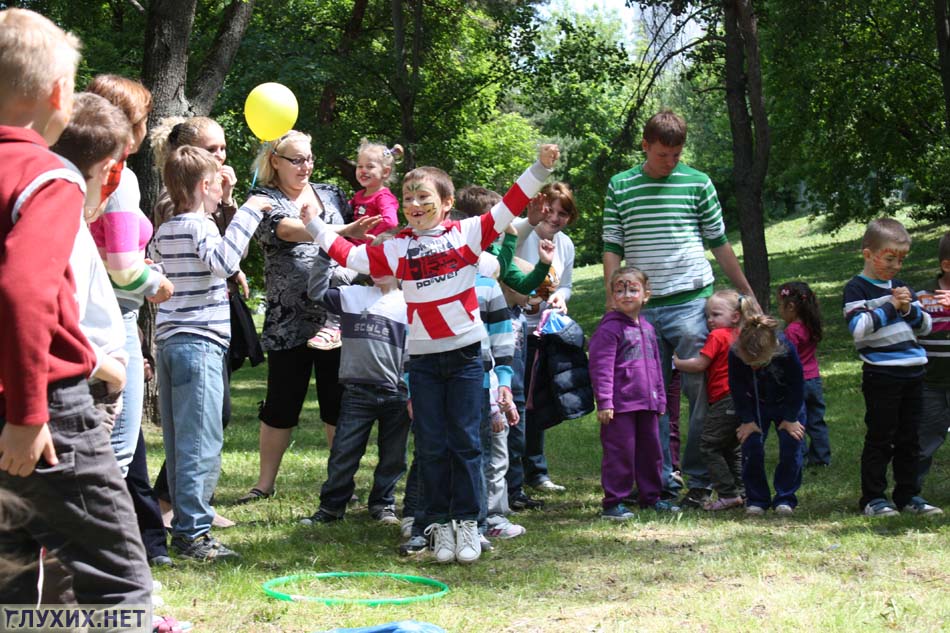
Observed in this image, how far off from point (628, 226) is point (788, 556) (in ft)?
8.18

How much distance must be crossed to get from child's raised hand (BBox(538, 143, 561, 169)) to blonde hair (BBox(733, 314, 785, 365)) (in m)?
2.14

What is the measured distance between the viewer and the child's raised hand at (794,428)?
21.3 ft

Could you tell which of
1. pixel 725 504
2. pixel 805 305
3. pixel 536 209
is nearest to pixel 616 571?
pixel 725 504

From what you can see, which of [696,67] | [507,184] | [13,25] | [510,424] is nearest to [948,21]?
[696,67]

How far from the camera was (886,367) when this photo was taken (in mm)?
6305

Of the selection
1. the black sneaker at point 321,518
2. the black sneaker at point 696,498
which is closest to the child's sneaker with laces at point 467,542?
the black sneaker at point 321,518

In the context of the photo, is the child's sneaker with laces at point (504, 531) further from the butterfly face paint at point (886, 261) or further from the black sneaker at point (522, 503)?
the butterfly face paint at point (886, 261)

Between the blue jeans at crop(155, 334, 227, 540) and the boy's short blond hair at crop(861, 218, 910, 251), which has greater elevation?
the boy's short blond hair at crop(861, 218, 910, 251)

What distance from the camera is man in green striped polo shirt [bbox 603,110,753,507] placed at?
6852 mm

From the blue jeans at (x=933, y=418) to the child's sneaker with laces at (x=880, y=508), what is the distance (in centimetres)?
42

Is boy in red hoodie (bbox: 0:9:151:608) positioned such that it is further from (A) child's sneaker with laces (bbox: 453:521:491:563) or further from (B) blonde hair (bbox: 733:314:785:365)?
(B) blonde hair (bbox: 733:314:785:365)

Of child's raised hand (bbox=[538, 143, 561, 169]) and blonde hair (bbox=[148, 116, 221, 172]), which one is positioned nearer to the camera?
child's raised hand (bbox=[538, 143, 561, 169])

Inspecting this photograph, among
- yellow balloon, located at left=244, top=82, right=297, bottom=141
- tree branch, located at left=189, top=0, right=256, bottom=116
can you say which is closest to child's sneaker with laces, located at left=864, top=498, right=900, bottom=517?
yellow balloon, located at left=244, top=82, right=297, bottom=141

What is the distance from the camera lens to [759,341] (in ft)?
21.4
